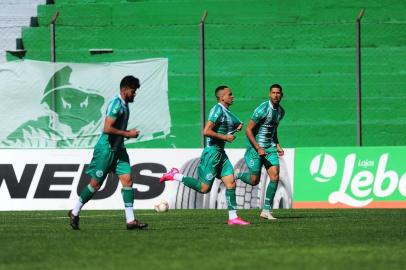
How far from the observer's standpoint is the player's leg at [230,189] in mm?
17203

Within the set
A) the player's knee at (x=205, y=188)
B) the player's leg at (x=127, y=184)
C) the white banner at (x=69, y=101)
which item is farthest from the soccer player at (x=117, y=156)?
the white banner at (x=69, y=101)

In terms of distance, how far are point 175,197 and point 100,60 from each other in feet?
20.9

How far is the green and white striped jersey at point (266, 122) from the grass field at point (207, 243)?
4.38ft

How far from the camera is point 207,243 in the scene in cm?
1298

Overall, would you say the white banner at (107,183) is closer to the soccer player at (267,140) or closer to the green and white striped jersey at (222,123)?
the soccer player at (267,140)

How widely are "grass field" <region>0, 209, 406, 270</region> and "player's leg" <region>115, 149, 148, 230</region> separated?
19 centimetres

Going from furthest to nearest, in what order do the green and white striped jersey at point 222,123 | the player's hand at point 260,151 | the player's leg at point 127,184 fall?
the player's hand at point 260,151
the green and white striped jersey at point 222,123
the player's leg at point 127,184

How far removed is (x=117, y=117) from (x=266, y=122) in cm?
419

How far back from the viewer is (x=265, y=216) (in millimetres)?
18859

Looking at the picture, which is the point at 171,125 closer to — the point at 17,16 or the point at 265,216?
the point at 17,16

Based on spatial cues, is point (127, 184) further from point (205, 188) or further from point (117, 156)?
point (205, 188)

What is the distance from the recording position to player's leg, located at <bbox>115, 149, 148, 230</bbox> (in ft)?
52.0

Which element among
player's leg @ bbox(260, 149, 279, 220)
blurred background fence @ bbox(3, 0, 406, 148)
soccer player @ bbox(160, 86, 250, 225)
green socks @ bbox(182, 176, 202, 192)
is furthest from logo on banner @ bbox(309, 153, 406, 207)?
soccer player @ bbox(160, 86, 250, 225)

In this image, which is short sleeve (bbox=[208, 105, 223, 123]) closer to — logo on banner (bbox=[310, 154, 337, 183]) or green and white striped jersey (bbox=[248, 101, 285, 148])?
green and white striped jersey (bbox=[248, 101, 285, 148])
